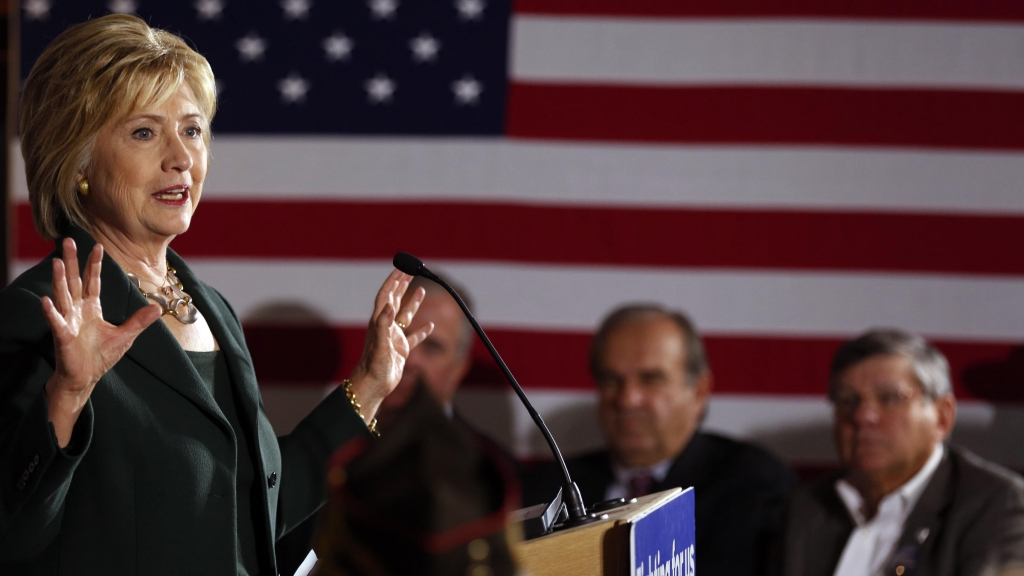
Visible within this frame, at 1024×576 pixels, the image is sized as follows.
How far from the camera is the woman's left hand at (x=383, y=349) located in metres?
1.65

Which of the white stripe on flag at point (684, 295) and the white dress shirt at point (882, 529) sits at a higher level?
the white stripe on flag at point (684, 295)

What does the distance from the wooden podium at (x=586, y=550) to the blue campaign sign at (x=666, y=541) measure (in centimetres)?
1

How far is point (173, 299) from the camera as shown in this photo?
1.51m

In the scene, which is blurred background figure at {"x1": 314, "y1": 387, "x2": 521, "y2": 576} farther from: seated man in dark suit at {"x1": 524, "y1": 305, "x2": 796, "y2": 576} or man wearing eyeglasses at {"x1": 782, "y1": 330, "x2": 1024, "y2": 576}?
seated man in dark suit at {"x1": 524, "y1": 305, "x2": 796, "y2": 576}

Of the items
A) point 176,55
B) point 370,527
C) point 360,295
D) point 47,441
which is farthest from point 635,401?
point 370,527

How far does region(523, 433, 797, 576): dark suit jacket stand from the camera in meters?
2.94

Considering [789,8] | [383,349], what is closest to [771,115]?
[789,8]

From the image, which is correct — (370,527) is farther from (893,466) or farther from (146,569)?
(893,466)

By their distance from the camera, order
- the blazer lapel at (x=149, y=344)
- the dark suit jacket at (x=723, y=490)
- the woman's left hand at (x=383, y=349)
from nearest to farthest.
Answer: the blazer lapel at (x=149, y=344), the woman's left hand at (x=383, y=349), the dark suit jacket at (x=723, y=490)

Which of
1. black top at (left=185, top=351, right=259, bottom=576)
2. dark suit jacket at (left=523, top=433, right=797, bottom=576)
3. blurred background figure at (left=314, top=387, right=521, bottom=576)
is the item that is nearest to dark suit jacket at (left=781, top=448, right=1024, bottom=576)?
dark suit jacket at (left=523, top=433, right=797, bottom=576)

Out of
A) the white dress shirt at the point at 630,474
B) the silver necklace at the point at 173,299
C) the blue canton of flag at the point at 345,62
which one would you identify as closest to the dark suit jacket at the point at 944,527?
the white dress shirt at the point at 630,474

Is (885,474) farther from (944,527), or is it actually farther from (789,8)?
(789,8)

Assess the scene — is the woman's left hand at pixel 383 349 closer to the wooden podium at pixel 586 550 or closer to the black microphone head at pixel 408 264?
the black microphone head at pixel 408 264

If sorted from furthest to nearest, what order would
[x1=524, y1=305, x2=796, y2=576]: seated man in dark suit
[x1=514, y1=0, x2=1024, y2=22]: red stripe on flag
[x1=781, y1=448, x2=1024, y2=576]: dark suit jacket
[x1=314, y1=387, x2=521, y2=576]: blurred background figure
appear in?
[x1=514, y1=0, x2=1024, y2=22]: red stripe on flag < [x1=524, y1=305, x2=796, y2=576]: seated man in dark suit < [x1=781, y1=448, x2=1024, y2=576]: dark suit jacket < [x1=314, y1=387, x2=521, y2=576]: blurred background figure
